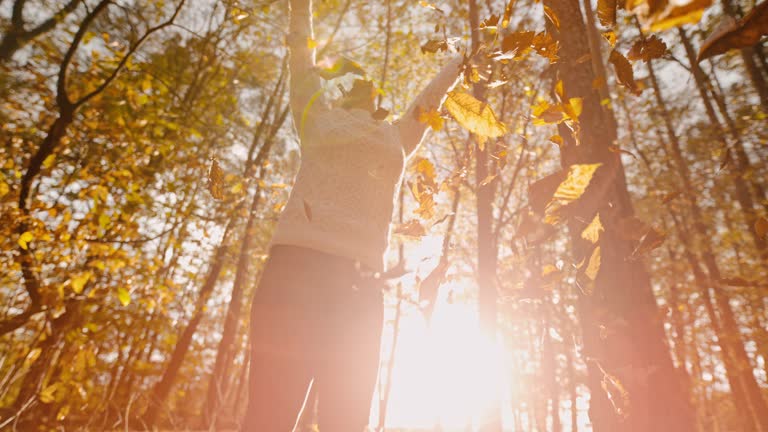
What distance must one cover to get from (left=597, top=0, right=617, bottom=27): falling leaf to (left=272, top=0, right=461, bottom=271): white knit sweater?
565 mm

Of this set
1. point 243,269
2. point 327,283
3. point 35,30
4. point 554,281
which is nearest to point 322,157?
point 327,283

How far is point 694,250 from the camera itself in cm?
1130

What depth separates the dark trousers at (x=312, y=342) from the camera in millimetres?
1135

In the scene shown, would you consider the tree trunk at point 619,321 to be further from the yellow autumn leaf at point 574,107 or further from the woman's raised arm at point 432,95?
the yellow autumn leaf at point 574,107

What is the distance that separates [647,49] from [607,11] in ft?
0.68

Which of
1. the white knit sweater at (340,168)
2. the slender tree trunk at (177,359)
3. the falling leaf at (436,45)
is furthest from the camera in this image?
the slender tree trunk at (177,359)

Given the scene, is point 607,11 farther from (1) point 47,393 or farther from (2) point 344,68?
(1) point 47,393

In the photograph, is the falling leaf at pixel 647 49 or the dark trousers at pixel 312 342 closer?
the falling leaf at pixel 647 49

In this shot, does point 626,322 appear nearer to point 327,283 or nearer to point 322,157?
point 327,283

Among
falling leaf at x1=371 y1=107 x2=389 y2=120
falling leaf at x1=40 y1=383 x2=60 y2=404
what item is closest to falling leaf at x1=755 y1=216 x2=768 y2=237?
falling leaf at x1=371 y1=107 x2=389 y2=120

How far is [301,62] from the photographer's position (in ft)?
4.78

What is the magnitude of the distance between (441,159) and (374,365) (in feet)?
33.1

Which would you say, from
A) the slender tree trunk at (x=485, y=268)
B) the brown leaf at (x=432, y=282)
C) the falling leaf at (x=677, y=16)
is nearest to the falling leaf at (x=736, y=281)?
the brown leaf at (x=432, y=282)

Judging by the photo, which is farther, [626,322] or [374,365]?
[626,322]
